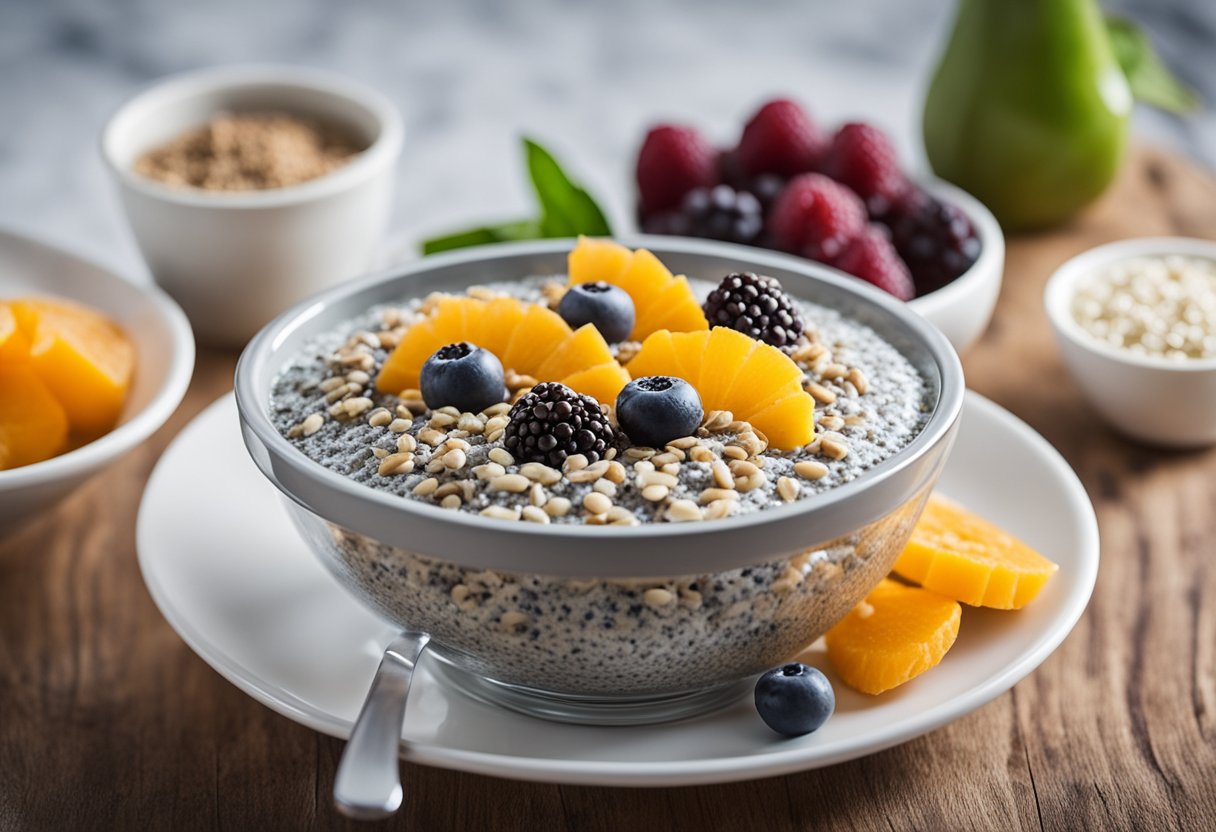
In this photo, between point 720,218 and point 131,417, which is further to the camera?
point 720,218

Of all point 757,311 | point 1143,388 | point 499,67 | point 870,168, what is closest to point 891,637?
point 757,311

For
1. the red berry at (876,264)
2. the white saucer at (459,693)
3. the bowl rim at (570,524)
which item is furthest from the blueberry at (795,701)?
the red berry at (876,264)

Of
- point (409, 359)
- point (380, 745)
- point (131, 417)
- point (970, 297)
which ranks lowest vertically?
point (131, 417)

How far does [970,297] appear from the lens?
225cm

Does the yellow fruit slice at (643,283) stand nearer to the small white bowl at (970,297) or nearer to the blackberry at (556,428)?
the blackberry at (556,428)

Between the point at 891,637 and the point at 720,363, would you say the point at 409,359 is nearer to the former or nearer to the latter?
the point at 720,363

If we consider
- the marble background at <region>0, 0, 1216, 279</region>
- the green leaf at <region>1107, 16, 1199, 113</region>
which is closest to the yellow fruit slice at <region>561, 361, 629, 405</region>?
the green leaf at <region>1107, 16, 1199, 113</region>

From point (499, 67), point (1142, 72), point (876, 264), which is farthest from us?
point (499, 67)

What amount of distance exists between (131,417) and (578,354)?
86 centimetres

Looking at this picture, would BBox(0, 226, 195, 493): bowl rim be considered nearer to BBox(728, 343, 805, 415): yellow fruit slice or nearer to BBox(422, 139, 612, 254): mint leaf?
BBox(422, 139, 612, 254): mint leaf

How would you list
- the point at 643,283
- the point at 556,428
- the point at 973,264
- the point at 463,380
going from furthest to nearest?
the point at 973,264, the point at 643,283, the point at 463,380, the point at 556,428

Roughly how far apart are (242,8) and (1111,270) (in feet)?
11.6

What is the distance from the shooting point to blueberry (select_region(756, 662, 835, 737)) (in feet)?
4.68

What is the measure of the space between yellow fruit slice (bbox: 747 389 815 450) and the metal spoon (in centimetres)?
43
